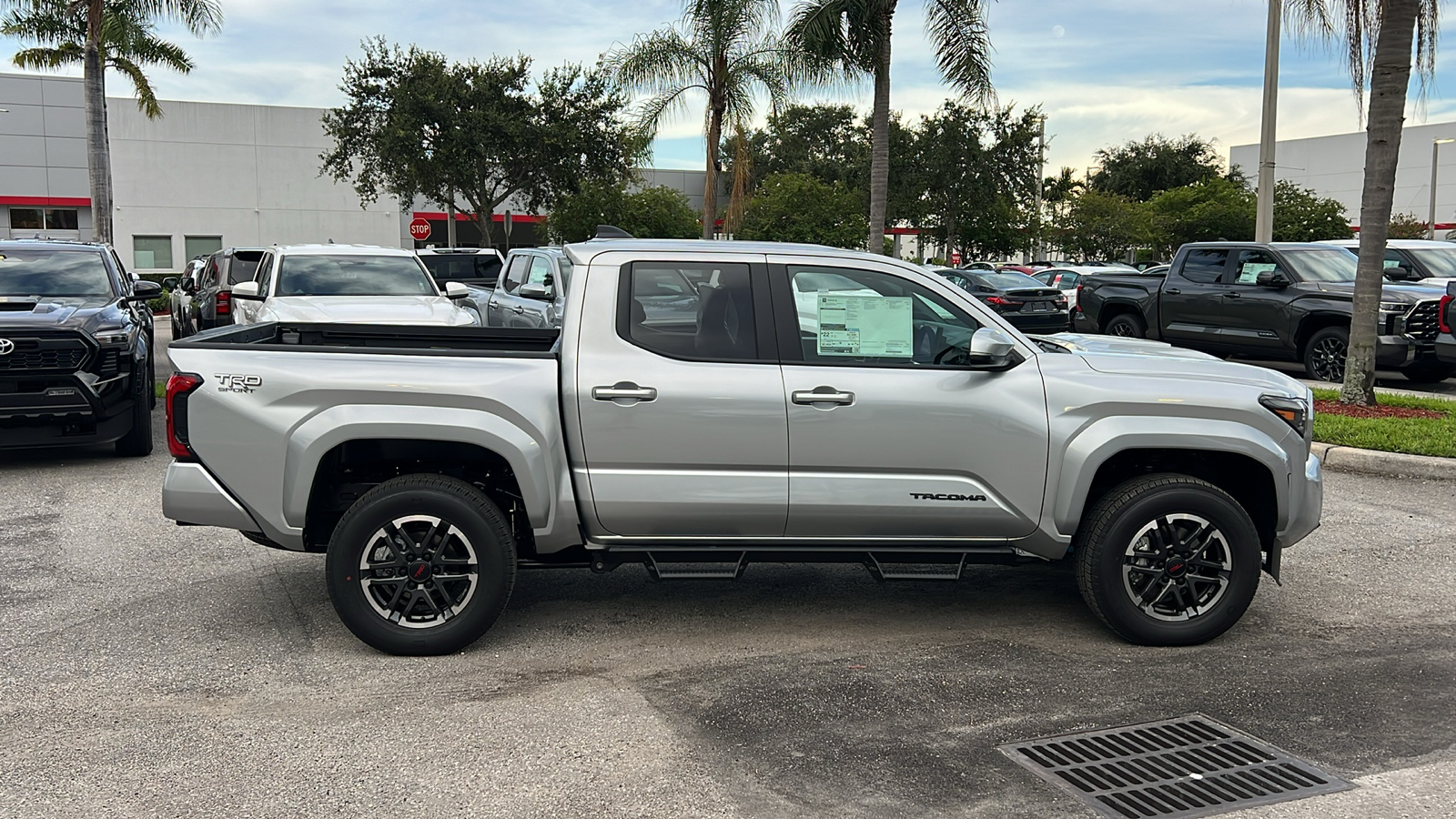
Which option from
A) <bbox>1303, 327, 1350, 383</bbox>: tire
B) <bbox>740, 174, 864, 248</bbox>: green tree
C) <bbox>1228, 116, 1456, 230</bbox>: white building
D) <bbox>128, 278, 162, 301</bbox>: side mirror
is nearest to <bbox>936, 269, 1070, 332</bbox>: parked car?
<bbox>1303, 327, 1350, 383</bbox>: tire

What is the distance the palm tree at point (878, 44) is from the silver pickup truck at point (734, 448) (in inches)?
534

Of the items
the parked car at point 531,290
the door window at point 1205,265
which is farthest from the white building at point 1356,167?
the parked car at point 531,290

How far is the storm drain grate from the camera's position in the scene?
3881 mm

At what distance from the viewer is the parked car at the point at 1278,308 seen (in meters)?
14.3

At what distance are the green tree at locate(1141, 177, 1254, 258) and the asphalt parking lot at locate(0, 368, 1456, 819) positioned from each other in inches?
1878

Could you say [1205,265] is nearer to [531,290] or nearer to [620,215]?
[531,290]

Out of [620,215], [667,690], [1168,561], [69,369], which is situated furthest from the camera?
[620,215]

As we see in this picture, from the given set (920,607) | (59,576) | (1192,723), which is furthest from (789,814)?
(59,576)

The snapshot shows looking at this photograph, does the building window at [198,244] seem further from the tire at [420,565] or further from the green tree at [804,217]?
the tire at [420,565]

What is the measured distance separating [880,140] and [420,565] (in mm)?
15358

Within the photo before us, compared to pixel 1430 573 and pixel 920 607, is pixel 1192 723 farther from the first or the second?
pixel 1430 573

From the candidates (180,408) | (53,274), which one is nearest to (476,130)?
(53,274)

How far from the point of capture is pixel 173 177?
Result: 4356 centimetres

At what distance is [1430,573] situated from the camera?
6.66 meters
